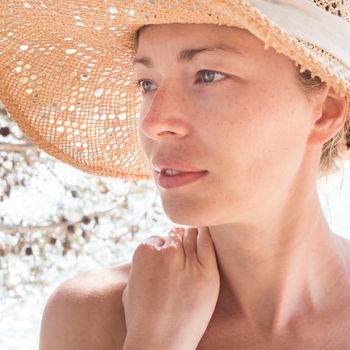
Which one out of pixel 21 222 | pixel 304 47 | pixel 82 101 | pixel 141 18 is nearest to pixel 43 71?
pixel 82 101

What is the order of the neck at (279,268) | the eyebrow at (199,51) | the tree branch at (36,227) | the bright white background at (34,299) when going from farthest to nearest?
1. the bright white background at (34,299)
2. the tree branch at (36,227)
3. the neck at (279,268)
4. the eyebrow at (199,51)

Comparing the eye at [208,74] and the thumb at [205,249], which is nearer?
the eye at [208,74]

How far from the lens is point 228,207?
55.4 inches

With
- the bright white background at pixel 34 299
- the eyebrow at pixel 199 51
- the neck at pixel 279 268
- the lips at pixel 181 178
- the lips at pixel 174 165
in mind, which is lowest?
the bright white background at pixel 34 299

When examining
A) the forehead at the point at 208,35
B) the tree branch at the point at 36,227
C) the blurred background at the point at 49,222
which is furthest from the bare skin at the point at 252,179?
the tree branch at the point at 36,227

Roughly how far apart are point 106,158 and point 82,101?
0.17m

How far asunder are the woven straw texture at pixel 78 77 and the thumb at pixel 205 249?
394 millimetres

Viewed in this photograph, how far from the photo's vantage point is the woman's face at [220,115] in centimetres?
136

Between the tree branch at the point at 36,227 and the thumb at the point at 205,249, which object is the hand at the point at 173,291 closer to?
the thumb at the point at 205,249

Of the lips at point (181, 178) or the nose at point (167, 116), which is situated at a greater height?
the nose at point (167, 116)

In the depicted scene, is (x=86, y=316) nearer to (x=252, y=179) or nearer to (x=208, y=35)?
(x=252, y=179)

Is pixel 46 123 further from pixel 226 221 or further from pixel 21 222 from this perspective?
pixel 21 222

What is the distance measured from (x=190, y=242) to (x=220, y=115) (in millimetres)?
397

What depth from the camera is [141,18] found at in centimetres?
145
